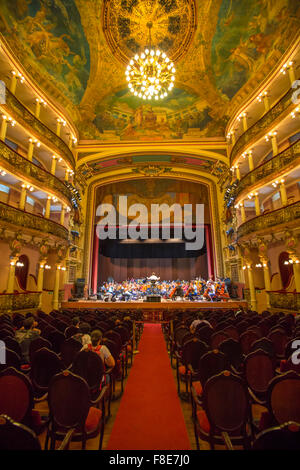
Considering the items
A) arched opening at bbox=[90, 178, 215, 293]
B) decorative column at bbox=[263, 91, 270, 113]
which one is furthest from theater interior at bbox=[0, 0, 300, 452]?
arched opening at bbox=[90, 178, 215, 293]

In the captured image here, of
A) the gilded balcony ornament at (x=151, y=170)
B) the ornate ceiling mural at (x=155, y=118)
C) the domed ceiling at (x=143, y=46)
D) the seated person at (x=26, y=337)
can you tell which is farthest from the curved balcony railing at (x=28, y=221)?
the gilded balcony ornament at (x=151, y=170)

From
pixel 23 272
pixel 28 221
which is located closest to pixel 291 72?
pixel 28 221

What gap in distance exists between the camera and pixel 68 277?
682 inches

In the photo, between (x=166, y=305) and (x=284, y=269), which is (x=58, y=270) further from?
(x=284, y=269)

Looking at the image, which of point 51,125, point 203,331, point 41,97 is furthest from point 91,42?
point 203,331

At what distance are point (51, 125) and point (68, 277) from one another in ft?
Answer: 36.3

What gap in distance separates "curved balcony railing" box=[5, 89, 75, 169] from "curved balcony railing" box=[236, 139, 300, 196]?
1179 cm

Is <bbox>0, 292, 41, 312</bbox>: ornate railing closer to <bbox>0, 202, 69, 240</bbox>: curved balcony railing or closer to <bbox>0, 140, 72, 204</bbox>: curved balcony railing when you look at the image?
A: <bbox>0, 202, 69, 240</bbox>: curved balcony railing

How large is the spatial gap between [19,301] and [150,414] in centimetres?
940

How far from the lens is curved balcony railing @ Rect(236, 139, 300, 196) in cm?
1074

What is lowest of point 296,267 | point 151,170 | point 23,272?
point 296,267

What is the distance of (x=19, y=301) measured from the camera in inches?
420

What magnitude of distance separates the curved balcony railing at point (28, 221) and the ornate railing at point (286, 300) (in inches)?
485

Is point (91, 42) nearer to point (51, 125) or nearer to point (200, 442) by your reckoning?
point (51, 125)
